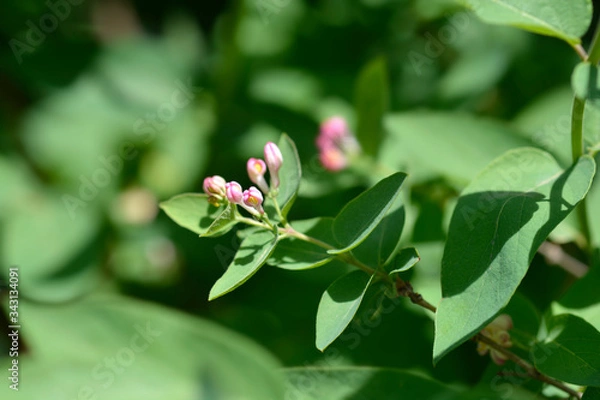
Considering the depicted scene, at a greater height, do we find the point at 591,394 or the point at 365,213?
the point at 365,213

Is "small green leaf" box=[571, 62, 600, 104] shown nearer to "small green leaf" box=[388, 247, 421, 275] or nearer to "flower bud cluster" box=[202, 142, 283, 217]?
"small green leaf" box=[388, 247, 421, 275]

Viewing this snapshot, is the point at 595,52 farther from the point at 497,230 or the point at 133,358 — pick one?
the point at 133,358

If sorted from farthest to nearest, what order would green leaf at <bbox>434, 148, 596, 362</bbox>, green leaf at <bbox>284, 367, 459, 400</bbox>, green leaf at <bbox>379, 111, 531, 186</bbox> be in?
green leaf at <bbox>379, 111, 531, 186</bbox>
green leaf at <bbox>284, 367, 459, 400</bbox>
green leaf at <bbox>434, 148, 596, 362</bbox>

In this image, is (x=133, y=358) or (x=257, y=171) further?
(x=133, y=358)

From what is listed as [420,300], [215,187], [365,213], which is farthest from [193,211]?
[420,300]

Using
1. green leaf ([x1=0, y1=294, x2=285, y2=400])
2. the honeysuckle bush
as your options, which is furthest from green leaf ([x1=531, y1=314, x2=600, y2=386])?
green leaf ([x1=0, y1=294, x2=285, y2=400])

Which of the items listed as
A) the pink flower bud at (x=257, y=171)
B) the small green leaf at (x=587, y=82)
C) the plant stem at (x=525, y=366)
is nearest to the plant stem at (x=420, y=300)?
the plant stem at (x=525, y=366)

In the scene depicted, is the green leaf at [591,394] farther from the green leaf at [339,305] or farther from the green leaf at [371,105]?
the green leaf at [371,105]
